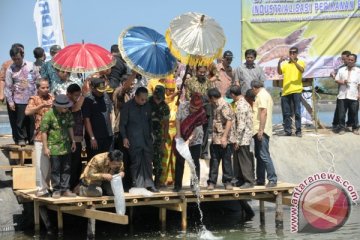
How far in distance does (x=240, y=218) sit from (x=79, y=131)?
12.8ft

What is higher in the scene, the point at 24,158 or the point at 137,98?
the point at 137,98

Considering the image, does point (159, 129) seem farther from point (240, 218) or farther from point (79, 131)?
point (240, 218)

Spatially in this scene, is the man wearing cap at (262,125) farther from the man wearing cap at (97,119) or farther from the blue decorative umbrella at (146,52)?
the man wearing cap at (97,119)

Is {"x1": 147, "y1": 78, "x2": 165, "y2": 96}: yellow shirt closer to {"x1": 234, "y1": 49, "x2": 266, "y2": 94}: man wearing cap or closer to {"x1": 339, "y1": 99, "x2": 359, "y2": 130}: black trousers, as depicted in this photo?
{"x1": 234, "y1": 49, "x2": 266, "y2": 94}: man wearing cap

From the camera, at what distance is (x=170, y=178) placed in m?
14.2

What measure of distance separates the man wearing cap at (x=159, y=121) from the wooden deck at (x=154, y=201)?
0.57 metres

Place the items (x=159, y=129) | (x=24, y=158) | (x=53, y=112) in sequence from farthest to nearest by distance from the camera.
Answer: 1. (x=24, y=158)
2. (x=159, y=129)
3. (x=53, y=112)

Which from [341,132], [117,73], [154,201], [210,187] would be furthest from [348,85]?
[154,201]

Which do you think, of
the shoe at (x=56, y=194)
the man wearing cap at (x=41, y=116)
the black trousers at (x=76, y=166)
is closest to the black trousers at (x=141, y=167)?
the black trousers at (x=76, y=166)

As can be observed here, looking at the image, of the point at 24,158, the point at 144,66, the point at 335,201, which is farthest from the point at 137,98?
the point at 335,201

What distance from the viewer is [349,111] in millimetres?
18688

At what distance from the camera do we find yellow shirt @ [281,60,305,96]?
1753cm

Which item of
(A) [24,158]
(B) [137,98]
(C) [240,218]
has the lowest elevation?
(C) [240,218]

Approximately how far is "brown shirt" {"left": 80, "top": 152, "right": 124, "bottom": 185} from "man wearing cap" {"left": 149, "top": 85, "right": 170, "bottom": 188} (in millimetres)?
1039
